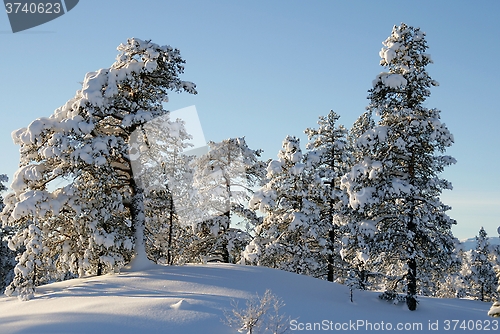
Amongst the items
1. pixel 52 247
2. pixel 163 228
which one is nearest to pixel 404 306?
pixel 52 247

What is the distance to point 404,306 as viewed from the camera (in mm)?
16484

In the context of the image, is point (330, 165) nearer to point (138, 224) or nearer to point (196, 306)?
point (138, 224)

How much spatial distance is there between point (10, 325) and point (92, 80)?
9973mm

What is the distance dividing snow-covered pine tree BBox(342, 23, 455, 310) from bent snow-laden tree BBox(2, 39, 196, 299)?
9421 millimetres

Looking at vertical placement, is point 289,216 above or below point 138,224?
above

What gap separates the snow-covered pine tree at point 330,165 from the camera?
2389cm

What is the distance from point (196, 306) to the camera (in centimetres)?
1243

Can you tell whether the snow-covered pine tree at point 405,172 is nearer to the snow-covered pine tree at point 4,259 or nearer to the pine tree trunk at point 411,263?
the pine tree trunk at point 411,263

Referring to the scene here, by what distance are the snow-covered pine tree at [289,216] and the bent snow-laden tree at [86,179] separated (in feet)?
22.5

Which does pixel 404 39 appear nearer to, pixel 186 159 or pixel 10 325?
pixel 186 159

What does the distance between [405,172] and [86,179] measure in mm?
13002

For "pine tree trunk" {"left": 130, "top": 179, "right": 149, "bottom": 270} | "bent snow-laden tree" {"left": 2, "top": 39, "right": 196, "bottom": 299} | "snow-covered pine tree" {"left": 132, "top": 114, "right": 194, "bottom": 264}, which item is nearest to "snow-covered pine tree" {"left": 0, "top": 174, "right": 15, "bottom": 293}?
"snow-covered pine tree" {"left": 132, "top": 114, "right": 194, "bottom": 264}

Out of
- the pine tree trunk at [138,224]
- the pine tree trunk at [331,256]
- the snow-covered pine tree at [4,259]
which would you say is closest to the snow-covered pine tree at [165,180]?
the pine tree trunk at [138,224]

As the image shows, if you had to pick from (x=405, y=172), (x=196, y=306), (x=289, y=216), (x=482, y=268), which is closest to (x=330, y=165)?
(x=289, y=216)
